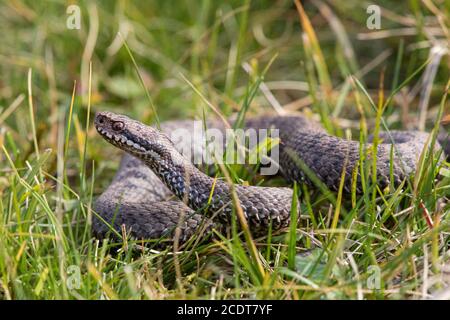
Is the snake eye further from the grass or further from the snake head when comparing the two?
the grass

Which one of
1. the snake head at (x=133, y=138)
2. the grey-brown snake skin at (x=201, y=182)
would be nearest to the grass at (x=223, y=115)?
the grey-brown snake skin at (x=201, y=182)

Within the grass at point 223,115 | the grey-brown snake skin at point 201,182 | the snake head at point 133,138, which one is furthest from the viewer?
the snake head at point 133,138

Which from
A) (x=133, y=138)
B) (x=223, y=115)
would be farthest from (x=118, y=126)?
(x=223, y=115)

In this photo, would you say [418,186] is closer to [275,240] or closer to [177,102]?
[275,240]

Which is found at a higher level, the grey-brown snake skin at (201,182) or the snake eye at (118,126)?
the snake eye at (118,126)

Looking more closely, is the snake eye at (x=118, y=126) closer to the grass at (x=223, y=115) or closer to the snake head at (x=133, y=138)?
the snake head at (x=133, y=138)

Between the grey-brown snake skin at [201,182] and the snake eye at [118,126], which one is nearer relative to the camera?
the grey-brown snake skin at [201,182]
